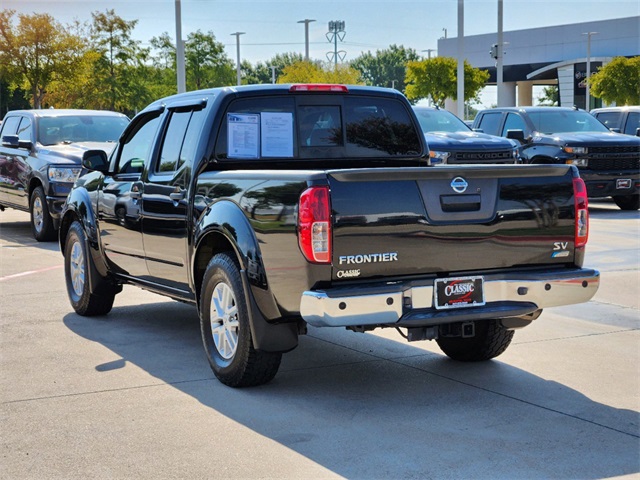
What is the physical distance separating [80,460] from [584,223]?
3350mm

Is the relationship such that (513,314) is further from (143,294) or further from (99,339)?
(143,294)

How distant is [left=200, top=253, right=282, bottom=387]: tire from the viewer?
6199mm

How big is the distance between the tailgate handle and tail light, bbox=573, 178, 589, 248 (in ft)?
2.36

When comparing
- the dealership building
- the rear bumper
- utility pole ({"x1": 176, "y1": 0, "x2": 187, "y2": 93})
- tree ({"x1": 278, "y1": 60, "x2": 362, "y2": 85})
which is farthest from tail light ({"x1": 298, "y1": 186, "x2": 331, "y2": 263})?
tree ({"x1": 278, "y1": 60, "x2": 362, "y2": 85})

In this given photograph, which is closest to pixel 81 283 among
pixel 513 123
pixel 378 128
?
pixel 378 128

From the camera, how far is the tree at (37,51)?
52.1 m

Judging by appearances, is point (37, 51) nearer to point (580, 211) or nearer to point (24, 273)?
point (24, 273)

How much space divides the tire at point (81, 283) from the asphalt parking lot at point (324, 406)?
7.9 inches

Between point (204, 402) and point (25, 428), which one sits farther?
point (204, 402)

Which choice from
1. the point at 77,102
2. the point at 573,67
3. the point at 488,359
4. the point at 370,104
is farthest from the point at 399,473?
the point at 573,67

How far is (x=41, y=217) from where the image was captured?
1545 cm

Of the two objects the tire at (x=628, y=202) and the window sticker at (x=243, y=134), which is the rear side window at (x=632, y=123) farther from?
the window sticker at (x=243, y=134)

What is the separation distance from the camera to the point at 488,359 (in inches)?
285

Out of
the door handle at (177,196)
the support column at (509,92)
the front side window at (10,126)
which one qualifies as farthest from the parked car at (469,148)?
the support column at (509,92)
